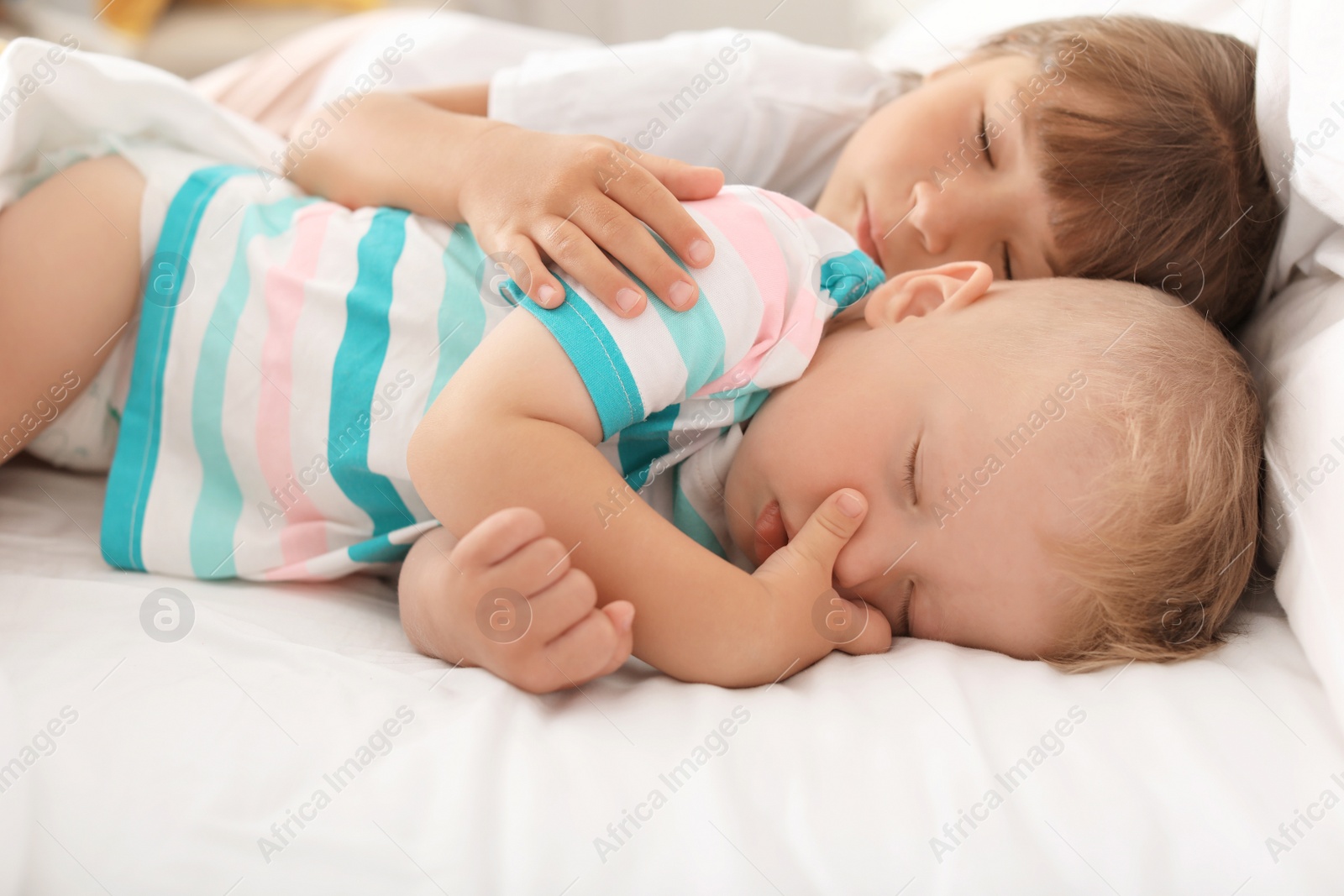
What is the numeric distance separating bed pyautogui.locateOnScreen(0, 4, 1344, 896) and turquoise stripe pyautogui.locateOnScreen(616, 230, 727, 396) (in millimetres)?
251

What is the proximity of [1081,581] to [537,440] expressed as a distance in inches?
17.3

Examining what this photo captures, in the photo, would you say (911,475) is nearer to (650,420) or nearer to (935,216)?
(650,420)

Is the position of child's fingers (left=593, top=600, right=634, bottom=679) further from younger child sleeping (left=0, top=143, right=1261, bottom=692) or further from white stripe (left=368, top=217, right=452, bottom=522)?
white stripe (left=368, top=217, right=452, bottom=522)

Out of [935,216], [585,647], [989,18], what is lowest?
[585,647]

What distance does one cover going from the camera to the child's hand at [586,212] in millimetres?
728

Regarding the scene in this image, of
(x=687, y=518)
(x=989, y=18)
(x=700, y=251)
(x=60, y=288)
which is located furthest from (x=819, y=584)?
(x=989, y=18)

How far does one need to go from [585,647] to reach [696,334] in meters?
0.26

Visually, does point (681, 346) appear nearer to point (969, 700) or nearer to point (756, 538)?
point (756, 538)

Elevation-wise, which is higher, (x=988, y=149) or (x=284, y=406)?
(x=988, y=149)

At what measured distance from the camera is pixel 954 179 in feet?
3.51

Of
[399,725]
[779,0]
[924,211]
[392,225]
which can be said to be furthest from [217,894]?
[779,0]

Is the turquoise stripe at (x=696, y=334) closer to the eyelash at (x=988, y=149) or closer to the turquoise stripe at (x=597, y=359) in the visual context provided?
the turquoise stripe at (x=597, y=359)

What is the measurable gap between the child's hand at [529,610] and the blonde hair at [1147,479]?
360mm

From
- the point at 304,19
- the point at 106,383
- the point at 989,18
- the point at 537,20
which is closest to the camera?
the point at 106,383
